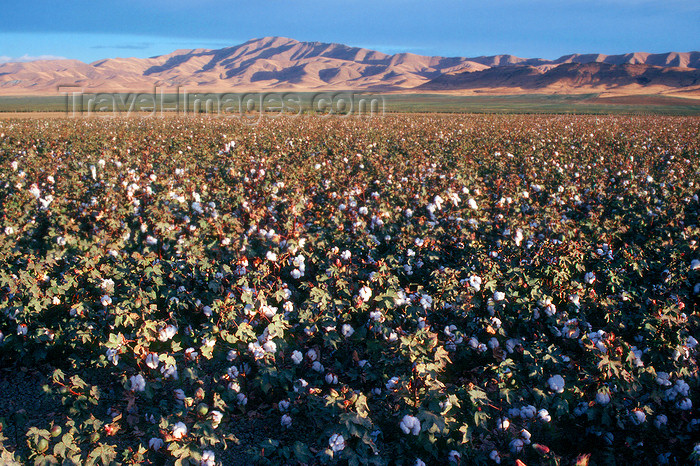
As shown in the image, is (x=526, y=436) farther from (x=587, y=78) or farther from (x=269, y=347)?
(x=587, y=78)

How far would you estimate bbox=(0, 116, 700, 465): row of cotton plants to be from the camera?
3094 millimetres

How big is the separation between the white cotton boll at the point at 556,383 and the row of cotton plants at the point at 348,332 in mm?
68

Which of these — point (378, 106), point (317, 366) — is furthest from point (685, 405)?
point (378, 106)

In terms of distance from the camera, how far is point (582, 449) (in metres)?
3.23

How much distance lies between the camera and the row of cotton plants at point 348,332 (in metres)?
3.09

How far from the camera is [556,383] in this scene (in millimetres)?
3389

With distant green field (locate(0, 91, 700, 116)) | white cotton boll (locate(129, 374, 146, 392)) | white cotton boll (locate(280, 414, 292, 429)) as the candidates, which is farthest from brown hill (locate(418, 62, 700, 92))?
white cotton boll (locate(129, 374, 146, 392))

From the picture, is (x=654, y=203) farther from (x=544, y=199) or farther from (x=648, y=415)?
(x=648, y=415)

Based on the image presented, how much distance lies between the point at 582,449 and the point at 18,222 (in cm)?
752

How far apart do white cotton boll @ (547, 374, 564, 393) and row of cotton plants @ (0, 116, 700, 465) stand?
7cm

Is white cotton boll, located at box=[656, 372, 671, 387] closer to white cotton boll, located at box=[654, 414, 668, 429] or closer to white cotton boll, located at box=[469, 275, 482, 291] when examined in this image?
white cotton boll, located at box=[654, 414, 668, 429]

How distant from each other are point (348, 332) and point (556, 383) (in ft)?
5.86

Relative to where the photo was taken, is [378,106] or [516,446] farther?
[378,106]

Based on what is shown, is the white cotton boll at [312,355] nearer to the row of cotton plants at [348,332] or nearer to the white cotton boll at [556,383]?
the row of cotton plants at [348,332]
